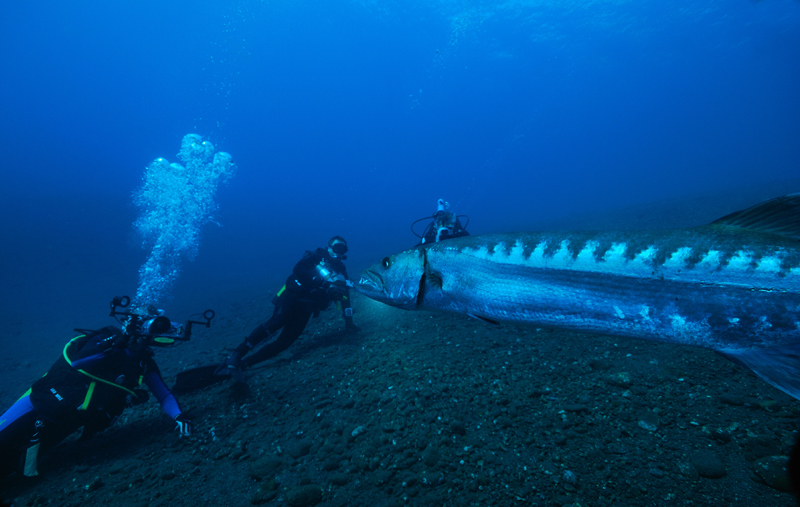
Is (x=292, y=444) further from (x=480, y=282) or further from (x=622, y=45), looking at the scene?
(x=622, y=45)

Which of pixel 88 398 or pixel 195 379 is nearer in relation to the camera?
pixel 88 398

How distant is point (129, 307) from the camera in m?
4.71

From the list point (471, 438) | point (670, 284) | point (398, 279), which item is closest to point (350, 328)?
point (471, 438)

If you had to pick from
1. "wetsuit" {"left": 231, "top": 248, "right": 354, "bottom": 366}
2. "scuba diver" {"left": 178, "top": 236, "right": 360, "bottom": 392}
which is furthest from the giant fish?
"wetsuit" {"left": 231, "top": 248, "right": 354, "bottom": 366}

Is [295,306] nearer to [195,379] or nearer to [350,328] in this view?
[350,328]

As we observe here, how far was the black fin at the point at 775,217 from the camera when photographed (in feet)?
5.65

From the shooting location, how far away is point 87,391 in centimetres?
388

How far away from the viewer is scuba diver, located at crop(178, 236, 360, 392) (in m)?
5.38

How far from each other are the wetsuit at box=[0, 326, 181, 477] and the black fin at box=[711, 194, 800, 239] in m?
6.29

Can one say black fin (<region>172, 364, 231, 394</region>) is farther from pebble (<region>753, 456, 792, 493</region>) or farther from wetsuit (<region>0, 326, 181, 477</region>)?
pebble (<region>753, 456, 792, 493</region>)

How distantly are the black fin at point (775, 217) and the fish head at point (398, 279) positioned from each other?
218 cm

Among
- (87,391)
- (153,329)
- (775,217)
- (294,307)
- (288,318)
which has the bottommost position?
(87,391)

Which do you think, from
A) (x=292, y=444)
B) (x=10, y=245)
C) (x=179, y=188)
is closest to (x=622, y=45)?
(x=179, y=188)

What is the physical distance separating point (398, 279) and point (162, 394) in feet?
14.2
